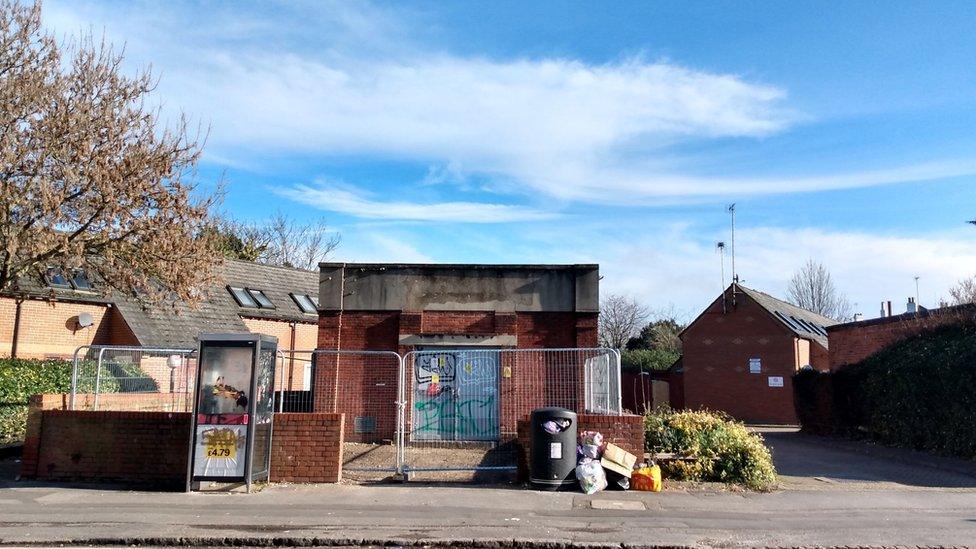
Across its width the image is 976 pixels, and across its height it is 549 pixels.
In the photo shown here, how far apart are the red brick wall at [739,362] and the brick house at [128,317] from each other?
1630cm

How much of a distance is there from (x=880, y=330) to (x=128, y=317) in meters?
24.9

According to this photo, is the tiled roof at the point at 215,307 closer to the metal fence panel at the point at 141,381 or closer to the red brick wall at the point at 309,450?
the metal fence panel at the point at 141,381

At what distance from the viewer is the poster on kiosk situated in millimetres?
11047

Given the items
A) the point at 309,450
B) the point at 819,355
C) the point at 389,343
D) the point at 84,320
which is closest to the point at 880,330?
the point at 819,355

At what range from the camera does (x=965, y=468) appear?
14977mm

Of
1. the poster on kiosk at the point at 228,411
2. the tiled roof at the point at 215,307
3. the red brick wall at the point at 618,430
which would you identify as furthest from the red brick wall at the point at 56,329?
the red brick wall at the point at 618,430

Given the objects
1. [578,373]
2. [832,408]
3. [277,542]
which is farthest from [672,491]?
[832,408]

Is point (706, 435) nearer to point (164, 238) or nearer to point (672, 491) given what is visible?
point (672, 491)

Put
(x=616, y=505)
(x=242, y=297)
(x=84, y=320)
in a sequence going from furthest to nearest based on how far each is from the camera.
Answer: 1. (x=242, y=297)
2. (x=84, y=320)
3. (x=616, y=505)

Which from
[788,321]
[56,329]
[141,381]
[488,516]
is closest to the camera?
[488,516]

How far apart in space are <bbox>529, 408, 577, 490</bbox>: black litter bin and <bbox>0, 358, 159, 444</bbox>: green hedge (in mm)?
7229

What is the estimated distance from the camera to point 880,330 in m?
26.9

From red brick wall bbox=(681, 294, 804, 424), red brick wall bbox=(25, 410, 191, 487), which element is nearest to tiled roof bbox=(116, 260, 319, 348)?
red brick wall bbox=(25, 410, 191, 487)

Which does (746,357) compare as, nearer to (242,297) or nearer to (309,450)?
(242,297)
